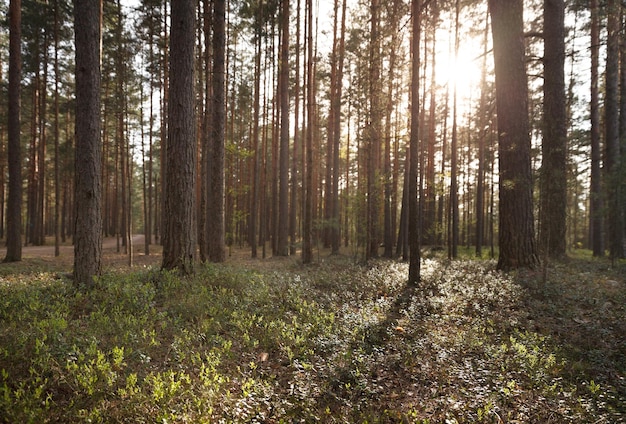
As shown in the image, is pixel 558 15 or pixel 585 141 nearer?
pixel 558 15

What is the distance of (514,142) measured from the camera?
401 inches

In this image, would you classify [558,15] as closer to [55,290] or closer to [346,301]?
[346,301]

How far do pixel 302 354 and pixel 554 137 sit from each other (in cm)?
880

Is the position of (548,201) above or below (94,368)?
above

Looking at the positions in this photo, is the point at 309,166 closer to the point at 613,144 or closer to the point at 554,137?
the point at 554,137

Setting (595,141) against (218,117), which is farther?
A: (595,141)

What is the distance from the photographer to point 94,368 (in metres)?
3.94

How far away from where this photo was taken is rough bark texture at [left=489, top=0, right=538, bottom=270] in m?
10.0

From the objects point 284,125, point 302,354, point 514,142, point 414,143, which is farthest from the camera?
point 284,125

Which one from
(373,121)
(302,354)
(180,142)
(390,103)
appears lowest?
(302,354)

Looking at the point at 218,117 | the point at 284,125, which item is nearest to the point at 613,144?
the point at 284,125

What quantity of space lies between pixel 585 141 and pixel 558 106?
13.8 metres

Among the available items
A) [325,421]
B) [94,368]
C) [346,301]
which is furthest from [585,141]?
[94,368]

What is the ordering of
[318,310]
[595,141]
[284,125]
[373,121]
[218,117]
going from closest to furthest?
[318,310] < [218,117] < [373,121] < [595,141] < [284,125]
